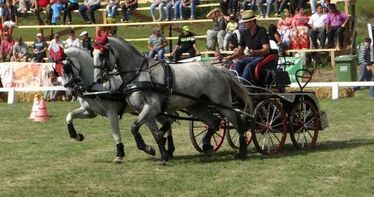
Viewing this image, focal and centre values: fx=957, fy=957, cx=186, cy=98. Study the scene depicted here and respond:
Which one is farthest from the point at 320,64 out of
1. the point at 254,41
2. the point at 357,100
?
the point at 254,41

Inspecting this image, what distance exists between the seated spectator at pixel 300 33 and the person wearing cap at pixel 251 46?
1367cm

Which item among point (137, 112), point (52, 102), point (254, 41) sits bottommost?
point (52, 102)

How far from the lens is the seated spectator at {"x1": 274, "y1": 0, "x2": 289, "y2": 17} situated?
102ft

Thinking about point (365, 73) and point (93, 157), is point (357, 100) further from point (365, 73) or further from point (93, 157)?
point (93, 157)

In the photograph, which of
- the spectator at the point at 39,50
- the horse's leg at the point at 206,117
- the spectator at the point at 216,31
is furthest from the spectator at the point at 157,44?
the horse's leg at the point at 206,117

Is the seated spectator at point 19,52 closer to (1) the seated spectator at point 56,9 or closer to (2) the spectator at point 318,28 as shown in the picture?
(1) the seated spectator at point 56,9

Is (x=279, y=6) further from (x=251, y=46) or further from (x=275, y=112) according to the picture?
(x=275, y=112)

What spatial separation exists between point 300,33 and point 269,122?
553 inches

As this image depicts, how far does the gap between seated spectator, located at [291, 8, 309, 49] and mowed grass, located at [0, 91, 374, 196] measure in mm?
10023

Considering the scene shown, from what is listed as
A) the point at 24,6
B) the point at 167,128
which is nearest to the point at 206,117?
the point at 167,128

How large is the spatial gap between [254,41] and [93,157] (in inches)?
116

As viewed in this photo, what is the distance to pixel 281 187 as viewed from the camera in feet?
36.2

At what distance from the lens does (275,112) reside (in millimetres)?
14172

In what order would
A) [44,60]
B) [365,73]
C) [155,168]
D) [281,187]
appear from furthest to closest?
[44,60] → [365,73] → [155,168] → [281,187]
